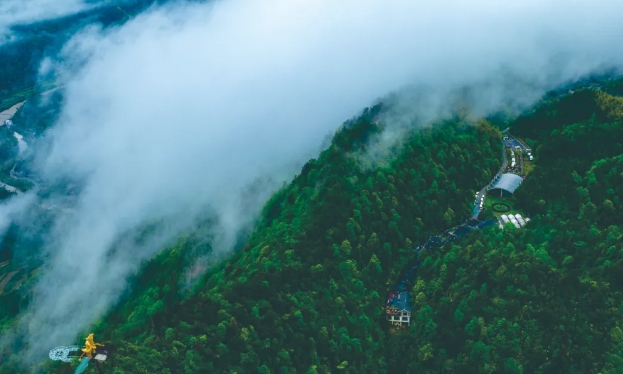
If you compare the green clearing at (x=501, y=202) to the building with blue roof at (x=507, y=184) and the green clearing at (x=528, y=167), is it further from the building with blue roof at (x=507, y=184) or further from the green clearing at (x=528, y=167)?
the green clearing at (x=528, y=167)

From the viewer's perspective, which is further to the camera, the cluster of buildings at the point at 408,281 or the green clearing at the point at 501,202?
the green clearing at the point at 501,202

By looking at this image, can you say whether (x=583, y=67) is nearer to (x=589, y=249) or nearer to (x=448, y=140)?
(x=448, y=140)

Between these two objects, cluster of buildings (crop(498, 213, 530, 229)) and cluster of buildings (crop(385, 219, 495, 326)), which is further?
cluster of buildings (crop(498, 213, 530, 229))

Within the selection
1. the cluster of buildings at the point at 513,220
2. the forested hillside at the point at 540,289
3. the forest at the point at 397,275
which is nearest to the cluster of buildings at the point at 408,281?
the forest at the point at 397,275

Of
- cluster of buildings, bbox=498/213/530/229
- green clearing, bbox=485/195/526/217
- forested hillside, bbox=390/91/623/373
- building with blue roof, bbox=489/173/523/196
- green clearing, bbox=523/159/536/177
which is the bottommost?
forested hillside, bbox=390/91/623/373

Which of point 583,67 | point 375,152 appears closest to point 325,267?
point 375,152

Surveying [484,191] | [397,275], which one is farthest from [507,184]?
[397,275]

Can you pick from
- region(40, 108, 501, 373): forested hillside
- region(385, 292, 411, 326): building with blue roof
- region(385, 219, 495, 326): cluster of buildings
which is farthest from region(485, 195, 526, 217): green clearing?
region(385, 292, 411, 326): building with blue roof

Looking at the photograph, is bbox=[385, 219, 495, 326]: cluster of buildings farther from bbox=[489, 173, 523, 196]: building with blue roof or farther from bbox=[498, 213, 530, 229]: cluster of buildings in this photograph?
bbox=[489, 173, 523, 196]: building with blue roof
